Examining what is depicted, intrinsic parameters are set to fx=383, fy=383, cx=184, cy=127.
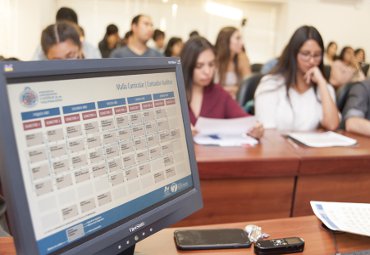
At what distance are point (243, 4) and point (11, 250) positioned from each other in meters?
4.85

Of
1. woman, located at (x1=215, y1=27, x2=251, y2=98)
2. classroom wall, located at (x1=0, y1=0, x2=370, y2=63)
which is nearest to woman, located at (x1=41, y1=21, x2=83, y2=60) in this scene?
classroom wall, located at (x1=0, y1=0, x2=370, y2=63)

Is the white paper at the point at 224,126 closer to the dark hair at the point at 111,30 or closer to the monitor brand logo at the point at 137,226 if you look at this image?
the monitor brand logo at the point at 137,226

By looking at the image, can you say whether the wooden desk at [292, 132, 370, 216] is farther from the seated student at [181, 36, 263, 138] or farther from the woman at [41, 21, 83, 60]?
the woman at [41, 21, 83, 60]

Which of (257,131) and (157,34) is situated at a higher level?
(157,34)

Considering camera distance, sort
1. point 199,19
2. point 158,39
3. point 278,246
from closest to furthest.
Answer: point 278,246, point 158,39, point 199,19

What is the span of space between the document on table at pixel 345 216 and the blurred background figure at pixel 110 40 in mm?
3515

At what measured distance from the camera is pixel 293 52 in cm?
197

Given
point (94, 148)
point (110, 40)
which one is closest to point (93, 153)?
point (94, 148)

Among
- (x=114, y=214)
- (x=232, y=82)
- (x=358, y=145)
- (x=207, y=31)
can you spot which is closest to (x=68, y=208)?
(x=114, y=214)

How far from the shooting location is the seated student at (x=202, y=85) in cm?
184

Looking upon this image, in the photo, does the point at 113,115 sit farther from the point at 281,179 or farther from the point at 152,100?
the point at 281,179

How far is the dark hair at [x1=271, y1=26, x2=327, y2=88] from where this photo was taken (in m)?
1.92

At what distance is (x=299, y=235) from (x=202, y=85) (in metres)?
1.17

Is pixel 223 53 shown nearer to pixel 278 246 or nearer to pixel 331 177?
pixel 331 177
